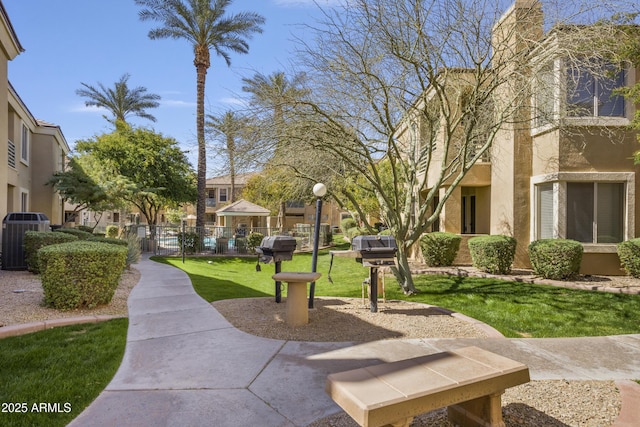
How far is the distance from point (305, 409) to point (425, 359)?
1.22 meters

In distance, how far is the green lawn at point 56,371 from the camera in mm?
3421

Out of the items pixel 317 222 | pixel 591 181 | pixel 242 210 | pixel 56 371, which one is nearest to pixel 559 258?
pixel 591 181

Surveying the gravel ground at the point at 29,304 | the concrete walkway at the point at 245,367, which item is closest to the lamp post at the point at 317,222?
the concrete walkway at the point at 245,367

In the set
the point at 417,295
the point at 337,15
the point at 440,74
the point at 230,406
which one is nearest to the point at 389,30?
the point at 337,15

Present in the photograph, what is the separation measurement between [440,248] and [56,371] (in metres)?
11.6

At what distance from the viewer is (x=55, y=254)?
6797 millimetres

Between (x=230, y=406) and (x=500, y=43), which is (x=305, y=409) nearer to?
(x=230, y=406)

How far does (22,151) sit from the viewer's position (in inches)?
707

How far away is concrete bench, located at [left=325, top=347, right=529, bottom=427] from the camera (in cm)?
247

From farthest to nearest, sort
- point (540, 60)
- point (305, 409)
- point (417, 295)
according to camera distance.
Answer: point (417, 295) < point (540, 60) < point (305, 409)

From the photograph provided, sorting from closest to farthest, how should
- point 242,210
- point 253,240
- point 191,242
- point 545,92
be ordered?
point 545,92 < point 191,242 < point 253,240 < point 242,210

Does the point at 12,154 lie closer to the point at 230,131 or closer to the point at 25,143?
the point at 25,143

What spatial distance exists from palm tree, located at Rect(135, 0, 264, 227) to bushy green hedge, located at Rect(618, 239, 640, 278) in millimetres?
18309

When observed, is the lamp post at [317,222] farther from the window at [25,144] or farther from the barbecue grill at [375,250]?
the window at [25,144]
